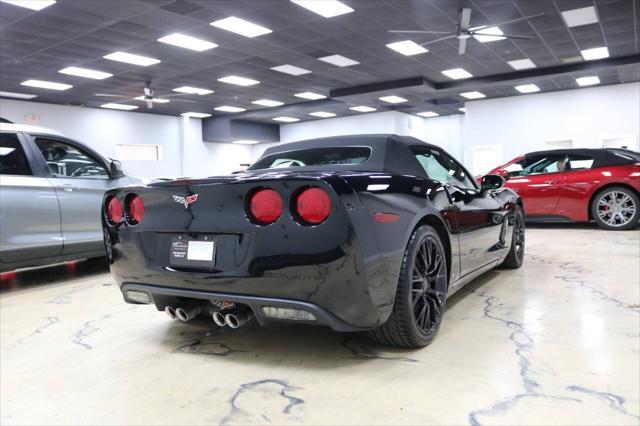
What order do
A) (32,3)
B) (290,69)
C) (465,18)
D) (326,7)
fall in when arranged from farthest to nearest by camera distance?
(290,69), (465,18), (326,7), (32,3)

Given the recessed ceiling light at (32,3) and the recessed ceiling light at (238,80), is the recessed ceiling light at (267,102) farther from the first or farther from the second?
the recessed ceiling light at (32,3)

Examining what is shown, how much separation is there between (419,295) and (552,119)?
1570cm

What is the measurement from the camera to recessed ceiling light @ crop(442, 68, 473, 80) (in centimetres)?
1316

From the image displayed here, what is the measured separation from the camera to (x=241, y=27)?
8.80 m

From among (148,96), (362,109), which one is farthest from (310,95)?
(148,96)

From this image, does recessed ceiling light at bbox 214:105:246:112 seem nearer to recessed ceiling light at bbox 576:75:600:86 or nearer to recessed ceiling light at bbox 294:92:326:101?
recessed ceiling light at bbox 294:92:326:101

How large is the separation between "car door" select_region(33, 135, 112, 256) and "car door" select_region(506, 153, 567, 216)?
5852mm

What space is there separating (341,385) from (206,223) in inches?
32.5

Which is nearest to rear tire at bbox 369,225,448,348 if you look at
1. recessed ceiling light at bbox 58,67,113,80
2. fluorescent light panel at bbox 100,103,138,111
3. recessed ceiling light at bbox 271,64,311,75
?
recessed ceiling light at bbox 271,64,311,75

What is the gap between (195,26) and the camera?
8.66m

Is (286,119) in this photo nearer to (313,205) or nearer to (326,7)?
(326,7)

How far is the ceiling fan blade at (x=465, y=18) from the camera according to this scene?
7.80 m

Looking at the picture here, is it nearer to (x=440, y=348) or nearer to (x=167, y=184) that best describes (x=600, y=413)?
(x=440, y=348)

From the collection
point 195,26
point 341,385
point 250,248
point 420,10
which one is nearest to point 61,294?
point 250,248
